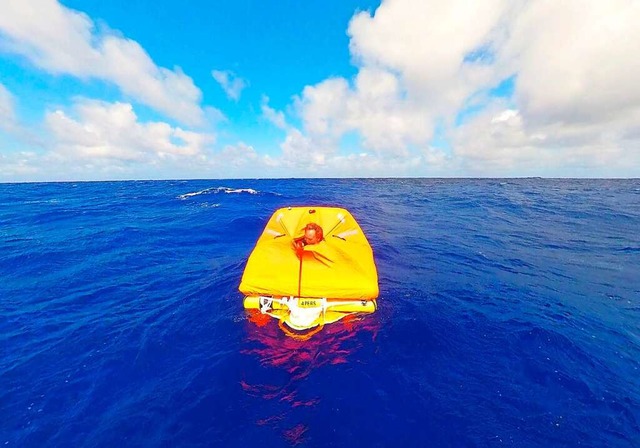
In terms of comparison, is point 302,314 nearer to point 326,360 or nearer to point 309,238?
point 326,360

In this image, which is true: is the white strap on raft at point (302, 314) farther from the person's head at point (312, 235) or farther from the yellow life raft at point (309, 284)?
the person's head at point (312, 235)

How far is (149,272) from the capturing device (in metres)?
10.9

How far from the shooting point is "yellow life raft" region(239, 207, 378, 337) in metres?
6.36

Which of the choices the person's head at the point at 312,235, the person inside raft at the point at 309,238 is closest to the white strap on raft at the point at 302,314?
the person inside raft at the point at 309,238

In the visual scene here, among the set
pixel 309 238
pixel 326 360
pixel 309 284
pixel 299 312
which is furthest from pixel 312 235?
pixel 326 360

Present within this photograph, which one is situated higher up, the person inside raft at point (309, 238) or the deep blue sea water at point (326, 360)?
the person inside raft at point (309, 238)

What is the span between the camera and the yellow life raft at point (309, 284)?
6.36 m

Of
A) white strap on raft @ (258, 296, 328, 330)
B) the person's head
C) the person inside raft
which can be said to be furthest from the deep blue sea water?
the person's head

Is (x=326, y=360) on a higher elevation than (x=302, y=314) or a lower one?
lower

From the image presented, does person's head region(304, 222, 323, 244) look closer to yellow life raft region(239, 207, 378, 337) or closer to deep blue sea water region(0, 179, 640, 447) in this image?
yellow life raft region(239, 207, 378, 337)

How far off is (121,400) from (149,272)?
6845mm

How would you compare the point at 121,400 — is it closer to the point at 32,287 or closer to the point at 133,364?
the point at 133,364

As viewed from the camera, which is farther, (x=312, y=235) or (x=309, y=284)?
(x=312, y=235)

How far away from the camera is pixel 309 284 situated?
6.44 m
